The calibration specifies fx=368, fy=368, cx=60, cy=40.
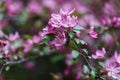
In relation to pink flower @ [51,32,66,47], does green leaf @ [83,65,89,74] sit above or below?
below

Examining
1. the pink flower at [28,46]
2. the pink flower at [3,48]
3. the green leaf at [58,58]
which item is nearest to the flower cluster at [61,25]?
the pink flower at [3,48]

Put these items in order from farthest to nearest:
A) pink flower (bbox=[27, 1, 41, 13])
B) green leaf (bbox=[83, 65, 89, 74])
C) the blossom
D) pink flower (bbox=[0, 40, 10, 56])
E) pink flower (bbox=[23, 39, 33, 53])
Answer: pink flower (bbox=[27, 1, 41, 13]) → pink flower (bbox=[23, 39, 33, 53]) → pink flower (bbox=[0, 40, 10, 56]) → green leaf (bbox=[83, 65, 89, 74]) → the blossom

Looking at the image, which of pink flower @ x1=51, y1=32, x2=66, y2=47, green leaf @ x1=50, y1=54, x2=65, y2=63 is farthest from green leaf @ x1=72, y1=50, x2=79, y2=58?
green leaf @ x1=50, y1=54, x2=65, y2=63

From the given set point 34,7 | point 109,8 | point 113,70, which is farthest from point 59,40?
point 34,7

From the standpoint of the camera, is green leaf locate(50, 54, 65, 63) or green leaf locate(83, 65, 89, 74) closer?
green leaf locate(83, 65, 89, 74)

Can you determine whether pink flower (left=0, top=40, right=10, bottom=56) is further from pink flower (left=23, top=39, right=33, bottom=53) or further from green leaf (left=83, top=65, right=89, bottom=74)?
green leaf (left=83, top=65, right=89, bottom=74)

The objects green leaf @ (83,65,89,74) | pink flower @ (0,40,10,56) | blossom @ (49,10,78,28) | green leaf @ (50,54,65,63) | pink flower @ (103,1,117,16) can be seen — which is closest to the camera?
blossom @ (49,10,78,28)

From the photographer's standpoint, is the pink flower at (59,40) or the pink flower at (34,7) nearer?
the pink flower at (59,40)

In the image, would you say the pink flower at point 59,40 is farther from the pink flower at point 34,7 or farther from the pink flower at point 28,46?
the pink flower at point 34,7

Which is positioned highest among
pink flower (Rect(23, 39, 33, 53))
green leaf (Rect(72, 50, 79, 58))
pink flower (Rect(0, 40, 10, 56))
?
pink flower (Rect(0, 40, 10, 56))

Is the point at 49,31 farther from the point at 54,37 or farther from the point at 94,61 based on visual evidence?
the point at 94,61

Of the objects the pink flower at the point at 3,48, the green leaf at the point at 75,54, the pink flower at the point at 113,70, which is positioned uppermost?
the pink flower at the point at 3,48
